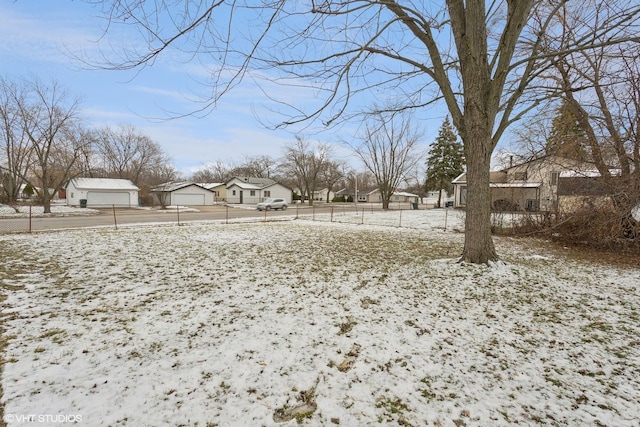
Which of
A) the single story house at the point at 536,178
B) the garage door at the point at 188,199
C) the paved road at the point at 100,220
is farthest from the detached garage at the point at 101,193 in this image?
the single story house at the point at 536,178

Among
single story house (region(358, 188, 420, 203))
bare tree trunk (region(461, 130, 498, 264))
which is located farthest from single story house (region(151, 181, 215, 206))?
single story house (region(358, 188, 420, 203))

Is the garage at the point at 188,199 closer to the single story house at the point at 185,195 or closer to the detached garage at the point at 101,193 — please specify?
the single story house at the point at 185,195

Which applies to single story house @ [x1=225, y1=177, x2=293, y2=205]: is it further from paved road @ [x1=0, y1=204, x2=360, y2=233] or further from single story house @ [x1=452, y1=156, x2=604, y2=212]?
single story house @ [x1=452, y1=156, x2=604, y2=212]

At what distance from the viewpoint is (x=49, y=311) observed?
11.3ft

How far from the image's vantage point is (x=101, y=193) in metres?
32.8

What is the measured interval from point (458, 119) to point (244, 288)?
506cm

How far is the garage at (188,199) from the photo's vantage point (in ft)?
121

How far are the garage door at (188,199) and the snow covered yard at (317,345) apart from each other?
33.8m

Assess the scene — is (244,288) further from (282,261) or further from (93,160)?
(93,160)

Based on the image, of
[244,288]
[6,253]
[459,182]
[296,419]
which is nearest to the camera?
[296,419]

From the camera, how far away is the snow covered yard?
2041 millimetres

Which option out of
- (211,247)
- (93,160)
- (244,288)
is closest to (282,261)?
(244,288)

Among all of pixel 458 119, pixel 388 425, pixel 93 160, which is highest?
pixel 93 160

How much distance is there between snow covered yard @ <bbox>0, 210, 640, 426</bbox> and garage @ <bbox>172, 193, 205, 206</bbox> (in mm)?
33840
